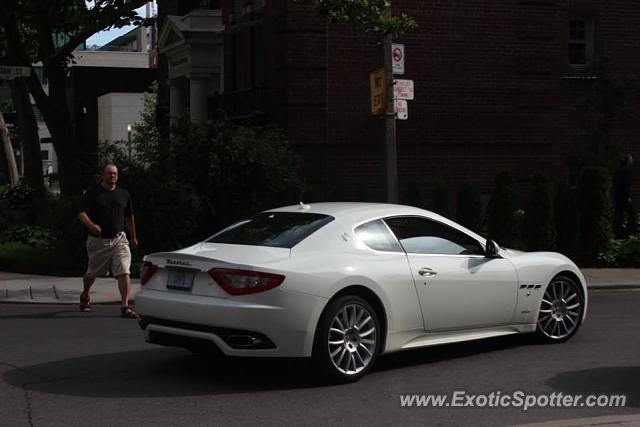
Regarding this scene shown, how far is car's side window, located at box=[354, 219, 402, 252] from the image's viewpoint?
26.0ft

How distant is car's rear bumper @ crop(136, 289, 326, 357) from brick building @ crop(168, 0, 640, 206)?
479 inches

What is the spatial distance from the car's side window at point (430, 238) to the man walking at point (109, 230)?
407 centimetres

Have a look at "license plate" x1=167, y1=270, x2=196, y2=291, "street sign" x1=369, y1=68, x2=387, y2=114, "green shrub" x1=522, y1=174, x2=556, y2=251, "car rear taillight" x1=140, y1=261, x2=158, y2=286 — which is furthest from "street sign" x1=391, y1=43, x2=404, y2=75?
"license plate" x1=167, y1=270, x2=196, y2=291

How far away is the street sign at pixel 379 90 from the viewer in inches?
560

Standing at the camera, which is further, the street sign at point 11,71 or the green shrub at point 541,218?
the green shrub at point 541,218

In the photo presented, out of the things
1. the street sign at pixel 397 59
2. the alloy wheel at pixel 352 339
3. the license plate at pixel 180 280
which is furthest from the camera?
the street sign at pixel 397 59

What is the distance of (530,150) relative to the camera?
21500 millimetres

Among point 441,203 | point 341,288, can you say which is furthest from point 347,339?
point 441,203

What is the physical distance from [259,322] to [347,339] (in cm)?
78

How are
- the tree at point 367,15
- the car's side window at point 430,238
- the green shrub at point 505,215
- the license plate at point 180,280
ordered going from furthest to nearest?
1. the green shrub at point 505,215
2. the tree at point 367,15
3. the car's side window at point 430,238
4. the license plate at point 180,280

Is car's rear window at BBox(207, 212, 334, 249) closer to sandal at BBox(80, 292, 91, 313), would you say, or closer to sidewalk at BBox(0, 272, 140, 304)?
sandal at BBox(80, 292, 91, 313)

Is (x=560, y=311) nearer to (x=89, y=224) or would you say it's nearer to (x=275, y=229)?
(x=275, y=229)

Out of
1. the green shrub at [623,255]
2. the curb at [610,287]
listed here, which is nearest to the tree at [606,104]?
the green shrub at [623,255]

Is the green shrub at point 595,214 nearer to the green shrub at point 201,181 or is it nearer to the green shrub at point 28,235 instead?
the green shrub at point 201,181
